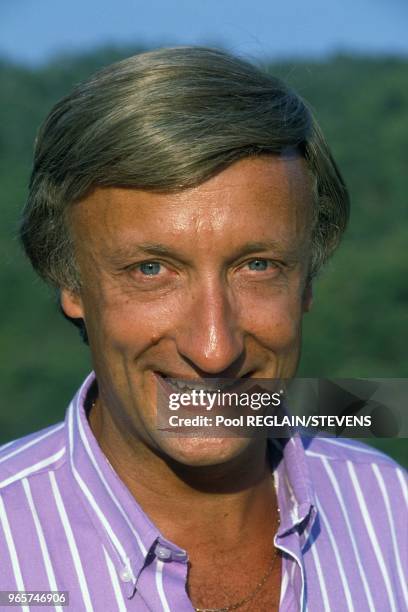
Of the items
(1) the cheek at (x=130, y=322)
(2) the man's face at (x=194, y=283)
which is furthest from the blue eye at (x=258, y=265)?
(1) the cheek at (x=130, y=322)

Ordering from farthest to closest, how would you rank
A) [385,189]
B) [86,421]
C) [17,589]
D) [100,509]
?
[385,189]
[86,421]
[100,509]
[17,589]

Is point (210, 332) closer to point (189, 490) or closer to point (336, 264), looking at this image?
point (189, 490)

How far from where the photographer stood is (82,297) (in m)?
2.55

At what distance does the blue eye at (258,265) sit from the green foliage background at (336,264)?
3643mm

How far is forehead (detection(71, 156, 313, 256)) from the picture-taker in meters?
2.28

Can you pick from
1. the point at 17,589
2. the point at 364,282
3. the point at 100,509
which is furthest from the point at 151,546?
the point at 364,282

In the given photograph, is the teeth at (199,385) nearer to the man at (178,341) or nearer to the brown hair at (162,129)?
the man at (178,341)

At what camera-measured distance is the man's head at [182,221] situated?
2.29 metres

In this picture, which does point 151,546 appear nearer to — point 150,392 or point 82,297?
point 150,392

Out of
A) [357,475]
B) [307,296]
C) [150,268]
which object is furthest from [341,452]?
[150,268]

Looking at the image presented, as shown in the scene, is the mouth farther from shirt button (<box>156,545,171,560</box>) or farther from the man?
shirt button (<box>156,545,171,560</box>)

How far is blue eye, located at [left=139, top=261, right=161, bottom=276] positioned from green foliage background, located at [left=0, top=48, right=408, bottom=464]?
362cm

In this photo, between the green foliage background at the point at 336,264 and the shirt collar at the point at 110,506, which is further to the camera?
the green foliage background at the point at 336,264

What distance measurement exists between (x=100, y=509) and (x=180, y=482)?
0.72 feet
